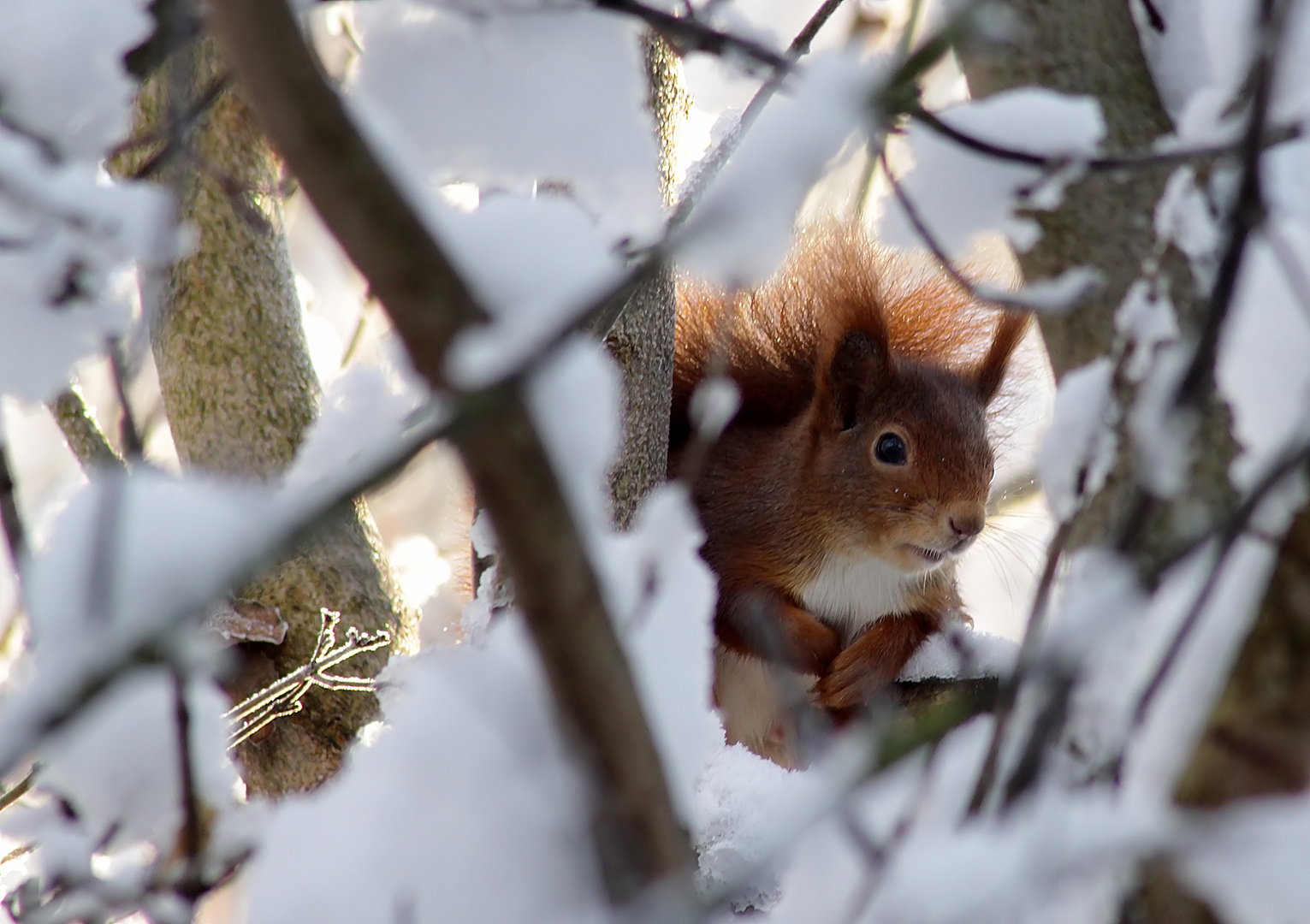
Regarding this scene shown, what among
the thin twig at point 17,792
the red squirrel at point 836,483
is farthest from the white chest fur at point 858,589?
the thin twig at point 17,792

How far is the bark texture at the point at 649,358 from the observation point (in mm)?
1149

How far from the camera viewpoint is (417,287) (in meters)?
0.43

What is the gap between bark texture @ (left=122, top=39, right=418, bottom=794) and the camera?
137 centimetres

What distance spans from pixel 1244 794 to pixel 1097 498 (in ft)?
0.85

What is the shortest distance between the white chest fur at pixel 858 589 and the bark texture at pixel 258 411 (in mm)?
649

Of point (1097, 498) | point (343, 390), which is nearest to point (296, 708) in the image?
point (343, 390)

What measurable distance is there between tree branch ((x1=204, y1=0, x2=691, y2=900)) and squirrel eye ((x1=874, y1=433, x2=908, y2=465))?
1389 mm

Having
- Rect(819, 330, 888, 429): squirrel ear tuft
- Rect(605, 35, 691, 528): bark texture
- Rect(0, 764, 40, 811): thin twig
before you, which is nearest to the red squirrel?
Rect(819, 330, 888, 429): squirrel ear tuft

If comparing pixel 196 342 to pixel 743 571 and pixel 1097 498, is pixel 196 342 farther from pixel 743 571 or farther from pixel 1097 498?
pixel 1097 498

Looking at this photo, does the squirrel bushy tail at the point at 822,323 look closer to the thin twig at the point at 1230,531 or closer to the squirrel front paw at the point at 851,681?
the squirrel front paw at the point at 851,681

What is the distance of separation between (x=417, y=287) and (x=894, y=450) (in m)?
1.42

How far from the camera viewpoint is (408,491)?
2998 millimetres

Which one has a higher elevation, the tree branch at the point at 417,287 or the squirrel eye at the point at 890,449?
the tree branch at the point at 417,287

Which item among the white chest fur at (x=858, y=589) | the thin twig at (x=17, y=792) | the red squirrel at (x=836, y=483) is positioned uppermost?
the thin twig at (x=17, y=792)
